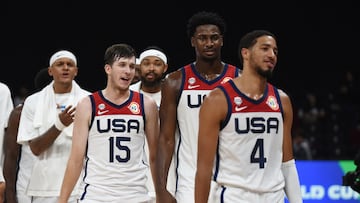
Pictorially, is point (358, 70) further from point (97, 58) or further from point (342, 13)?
point (97, 58)

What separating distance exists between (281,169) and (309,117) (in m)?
8.96

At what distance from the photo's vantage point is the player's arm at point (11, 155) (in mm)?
7250

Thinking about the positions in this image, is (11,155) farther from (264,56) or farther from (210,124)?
(264,56)

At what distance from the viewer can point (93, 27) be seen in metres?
17.0

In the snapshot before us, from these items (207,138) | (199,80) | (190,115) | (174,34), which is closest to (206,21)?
(199,80)

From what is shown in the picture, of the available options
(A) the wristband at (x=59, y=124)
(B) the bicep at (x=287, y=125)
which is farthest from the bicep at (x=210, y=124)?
(A) the wristband at (x=59, y=124)

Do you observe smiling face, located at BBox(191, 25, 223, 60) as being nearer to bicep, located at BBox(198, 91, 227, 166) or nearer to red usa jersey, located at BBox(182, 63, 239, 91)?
red usa jersey, located at BBox(182, 63, 239, 91)

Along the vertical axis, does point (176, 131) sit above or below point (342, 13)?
below

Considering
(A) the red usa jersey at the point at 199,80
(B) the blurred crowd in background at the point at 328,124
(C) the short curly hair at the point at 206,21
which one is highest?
(C) the short curly hair at the point at 206,21

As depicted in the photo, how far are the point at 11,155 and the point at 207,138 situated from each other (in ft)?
9.34

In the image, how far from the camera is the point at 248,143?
5.04 metres

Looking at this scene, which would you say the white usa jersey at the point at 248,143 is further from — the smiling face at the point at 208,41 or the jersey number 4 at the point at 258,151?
the smiling face at the point at 208,41

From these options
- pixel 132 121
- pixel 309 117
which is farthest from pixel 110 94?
pixel 309 117

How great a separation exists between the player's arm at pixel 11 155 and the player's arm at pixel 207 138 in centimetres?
267
